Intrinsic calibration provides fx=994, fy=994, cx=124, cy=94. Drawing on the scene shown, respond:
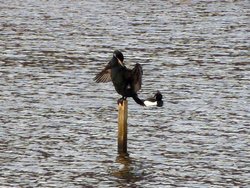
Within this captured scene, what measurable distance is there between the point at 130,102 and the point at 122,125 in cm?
858

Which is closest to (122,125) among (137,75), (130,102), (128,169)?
(128,169)

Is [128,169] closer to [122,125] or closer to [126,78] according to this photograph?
[122,125]

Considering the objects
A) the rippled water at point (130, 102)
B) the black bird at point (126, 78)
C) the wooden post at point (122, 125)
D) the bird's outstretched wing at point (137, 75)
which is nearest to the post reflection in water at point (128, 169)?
the rippled water at point (130, 102)

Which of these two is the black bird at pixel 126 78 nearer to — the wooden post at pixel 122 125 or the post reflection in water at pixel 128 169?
the wooden post at pixel 122 125

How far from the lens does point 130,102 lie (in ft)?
98.3

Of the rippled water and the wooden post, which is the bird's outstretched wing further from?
the rippled water

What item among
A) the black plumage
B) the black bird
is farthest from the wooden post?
the black plumage

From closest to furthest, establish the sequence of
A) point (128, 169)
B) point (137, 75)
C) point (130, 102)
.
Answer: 1. point (137, 75)
2. point (128, 169)
3. point (130, 102)

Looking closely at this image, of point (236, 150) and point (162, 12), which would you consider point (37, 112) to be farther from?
point (162, 12)

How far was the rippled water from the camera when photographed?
2116 centimetres

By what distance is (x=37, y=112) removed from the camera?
27.6m

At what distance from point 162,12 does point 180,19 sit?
3.29 metres

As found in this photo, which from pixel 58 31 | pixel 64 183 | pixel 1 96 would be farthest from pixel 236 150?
pixel 58 31

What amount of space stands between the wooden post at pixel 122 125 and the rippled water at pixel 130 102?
23 cm
